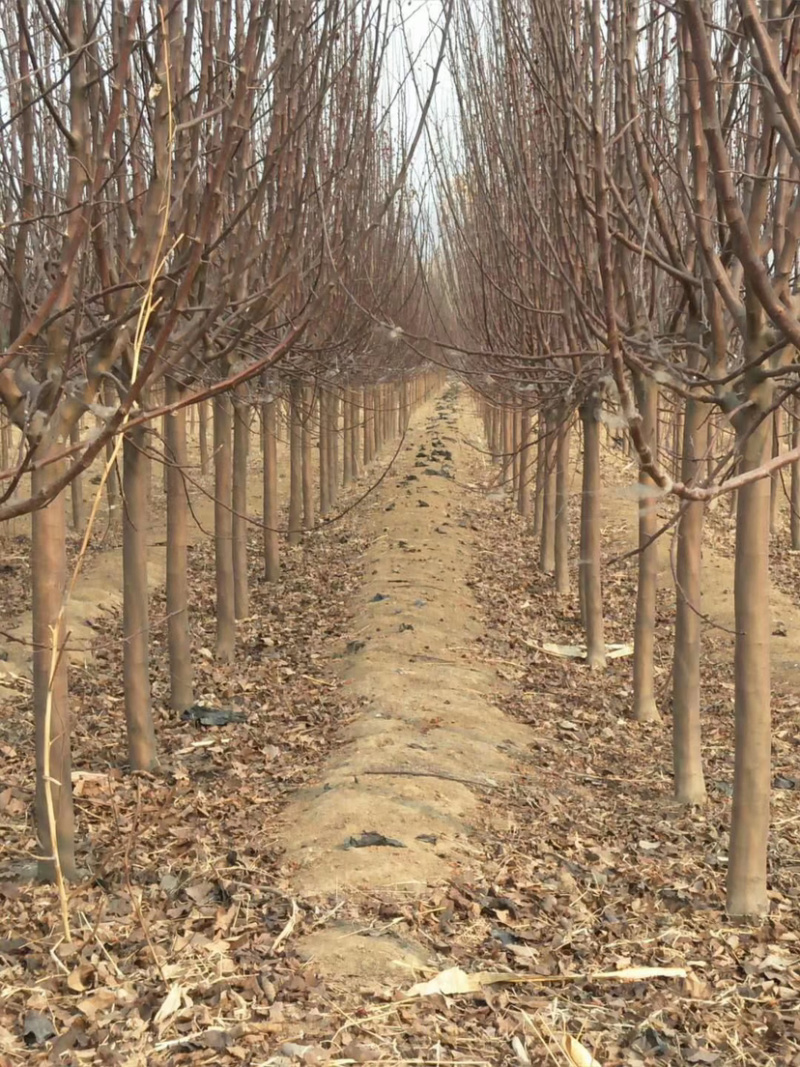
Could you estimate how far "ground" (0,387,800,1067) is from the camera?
312 cm

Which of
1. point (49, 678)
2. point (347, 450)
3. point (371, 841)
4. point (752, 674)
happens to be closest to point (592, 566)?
point (371, 841)

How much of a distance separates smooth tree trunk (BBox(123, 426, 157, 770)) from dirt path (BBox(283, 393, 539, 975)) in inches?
34.5

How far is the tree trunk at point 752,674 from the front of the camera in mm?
3822

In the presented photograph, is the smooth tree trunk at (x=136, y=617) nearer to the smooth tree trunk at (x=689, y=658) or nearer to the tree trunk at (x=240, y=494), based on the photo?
the smooth tree trunk at (x=689, y=658)

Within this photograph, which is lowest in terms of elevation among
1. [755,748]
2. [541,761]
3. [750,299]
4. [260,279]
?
[541,761]

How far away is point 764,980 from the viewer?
352cm

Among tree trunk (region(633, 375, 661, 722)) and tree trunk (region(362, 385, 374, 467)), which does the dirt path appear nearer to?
tree trunk (region(633, 375, 661, 722))

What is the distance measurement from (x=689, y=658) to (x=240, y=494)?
4.89m

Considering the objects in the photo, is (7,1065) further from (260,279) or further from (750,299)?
(260,279)

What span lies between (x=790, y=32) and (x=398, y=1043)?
336cm

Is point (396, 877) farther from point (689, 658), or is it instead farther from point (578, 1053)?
point (689, 658)

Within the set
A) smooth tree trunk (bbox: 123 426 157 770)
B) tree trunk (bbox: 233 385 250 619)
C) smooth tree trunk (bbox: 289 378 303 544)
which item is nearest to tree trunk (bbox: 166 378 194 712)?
smooth tree trunk (bbox: 123 426 157 770)

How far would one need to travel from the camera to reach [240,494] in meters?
8.96

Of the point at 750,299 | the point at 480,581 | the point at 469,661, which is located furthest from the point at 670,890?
the point at 480,581
